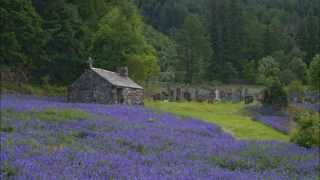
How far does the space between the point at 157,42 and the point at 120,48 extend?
5967 cm

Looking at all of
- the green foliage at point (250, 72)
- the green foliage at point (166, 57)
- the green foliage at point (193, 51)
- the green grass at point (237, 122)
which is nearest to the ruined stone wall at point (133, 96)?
the green grass at point (237, 122)

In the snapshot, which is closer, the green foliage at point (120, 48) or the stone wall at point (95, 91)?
the stone wall at point (95, 91)

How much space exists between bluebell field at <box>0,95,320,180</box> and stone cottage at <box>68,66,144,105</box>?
17.3m

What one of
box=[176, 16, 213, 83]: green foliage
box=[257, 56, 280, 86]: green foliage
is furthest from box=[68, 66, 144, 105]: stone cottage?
box=[176, 16, 213, 83]: green foliage

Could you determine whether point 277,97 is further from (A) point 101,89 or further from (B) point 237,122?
(A) point 101,89

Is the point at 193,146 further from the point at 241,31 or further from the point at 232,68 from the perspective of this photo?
the point at 241,31

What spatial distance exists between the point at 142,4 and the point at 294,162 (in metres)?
144

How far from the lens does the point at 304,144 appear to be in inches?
925

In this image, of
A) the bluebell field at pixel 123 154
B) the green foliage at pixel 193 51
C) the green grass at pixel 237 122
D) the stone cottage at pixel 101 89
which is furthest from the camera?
the green foliage at pixel 193 51

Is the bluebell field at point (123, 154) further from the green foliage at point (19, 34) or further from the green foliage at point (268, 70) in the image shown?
the green foliage at point (268, 70)

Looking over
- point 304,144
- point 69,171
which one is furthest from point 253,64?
point 69,171

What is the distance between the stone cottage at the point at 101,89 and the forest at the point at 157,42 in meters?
A: 8.40

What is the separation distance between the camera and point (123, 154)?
15.0 meters

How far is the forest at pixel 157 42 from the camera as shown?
182ft
